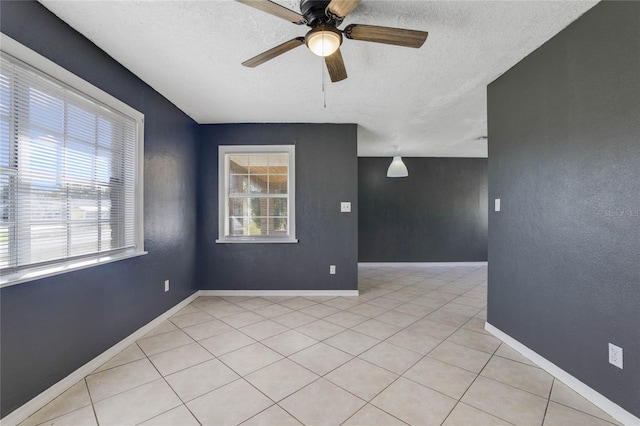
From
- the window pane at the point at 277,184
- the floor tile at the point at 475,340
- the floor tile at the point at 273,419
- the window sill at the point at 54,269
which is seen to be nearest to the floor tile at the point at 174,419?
the floor tile at the point at 273,419

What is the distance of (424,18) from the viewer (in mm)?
1693

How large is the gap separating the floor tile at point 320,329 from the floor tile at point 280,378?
514 millimetres

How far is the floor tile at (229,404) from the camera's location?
4.78 feet

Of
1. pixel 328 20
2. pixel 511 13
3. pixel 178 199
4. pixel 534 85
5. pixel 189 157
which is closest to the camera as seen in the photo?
pixel 328 20

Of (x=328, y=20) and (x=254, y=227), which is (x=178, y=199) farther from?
(x=328, y=20)

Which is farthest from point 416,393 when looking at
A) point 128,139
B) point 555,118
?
point 128,139

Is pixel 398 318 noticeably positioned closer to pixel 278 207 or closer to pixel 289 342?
pixel 289 342

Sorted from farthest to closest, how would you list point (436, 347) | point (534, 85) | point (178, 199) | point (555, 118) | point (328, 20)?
1. point (178, 199)
2. point (436, 347)
3. point (534, 85)
4. point (555, 118)
5. point (328, 20)

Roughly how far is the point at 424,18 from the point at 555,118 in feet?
3.89

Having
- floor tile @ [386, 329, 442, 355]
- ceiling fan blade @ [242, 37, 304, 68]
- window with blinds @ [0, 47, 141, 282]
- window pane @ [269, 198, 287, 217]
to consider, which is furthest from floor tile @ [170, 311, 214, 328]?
ceiling fan blade @ [242, 37, 304, 68]

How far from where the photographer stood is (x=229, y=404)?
1569mm

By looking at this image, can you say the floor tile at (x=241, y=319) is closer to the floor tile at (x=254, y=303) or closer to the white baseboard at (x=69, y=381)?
the floor tile at (x=254, y=303)

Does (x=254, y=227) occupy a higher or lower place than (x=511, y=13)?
lower

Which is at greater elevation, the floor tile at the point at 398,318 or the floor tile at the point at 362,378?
the floor tile at the point at 362,378
